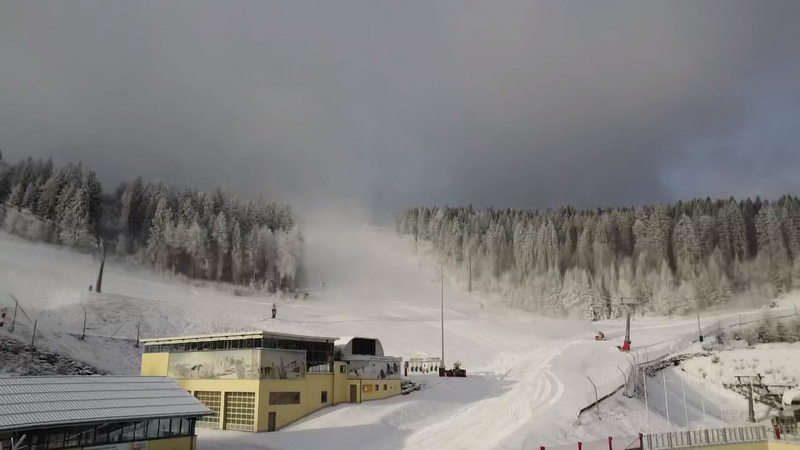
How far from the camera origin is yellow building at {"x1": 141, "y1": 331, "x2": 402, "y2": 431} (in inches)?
1195

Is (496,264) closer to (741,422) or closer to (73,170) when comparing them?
(741,422)

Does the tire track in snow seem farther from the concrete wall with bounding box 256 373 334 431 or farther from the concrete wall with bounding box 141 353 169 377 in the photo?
the concrete wall with bounding box 141 353 169 377

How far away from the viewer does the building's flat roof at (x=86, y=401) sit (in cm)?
1750

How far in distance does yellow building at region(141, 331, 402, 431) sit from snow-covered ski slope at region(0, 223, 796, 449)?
1.40m

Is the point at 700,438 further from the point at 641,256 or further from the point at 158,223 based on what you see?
the point at 158,223

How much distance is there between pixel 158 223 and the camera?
92.9 metres

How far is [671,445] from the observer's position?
2348cm

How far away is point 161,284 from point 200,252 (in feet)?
58.4

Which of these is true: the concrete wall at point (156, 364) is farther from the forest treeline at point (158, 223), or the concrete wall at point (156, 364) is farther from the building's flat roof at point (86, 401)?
the forest treeline at point (158, 223)

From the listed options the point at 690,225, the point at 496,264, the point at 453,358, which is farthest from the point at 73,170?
the point at 690,225

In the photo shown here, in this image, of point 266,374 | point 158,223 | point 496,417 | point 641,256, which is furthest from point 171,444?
point 641,256

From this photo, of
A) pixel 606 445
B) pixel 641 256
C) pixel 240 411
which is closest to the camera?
pixel 606 445

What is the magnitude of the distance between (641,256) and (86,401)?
93.0 m

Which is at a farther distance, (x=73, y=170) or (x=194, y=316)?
(x=73, y=170)
